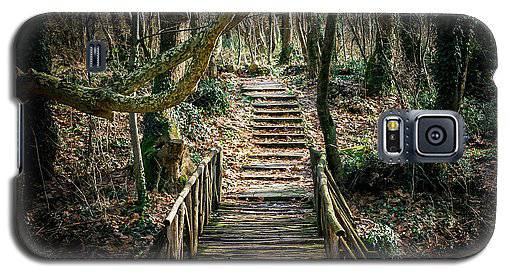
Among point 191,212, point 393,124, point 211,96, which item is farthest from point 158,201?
point 393,124

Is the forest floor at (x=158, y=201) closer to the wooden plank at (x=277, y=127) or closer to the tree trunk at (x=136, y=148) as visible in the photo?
the tree trunk at (x=136, y=148)

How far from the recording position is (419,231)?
3.97m

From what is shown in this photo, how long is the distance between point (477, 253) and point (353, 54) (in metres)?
1.54

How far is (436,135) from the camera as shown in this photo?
393cm

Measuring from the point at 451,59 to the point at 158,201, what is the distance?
2074 mm

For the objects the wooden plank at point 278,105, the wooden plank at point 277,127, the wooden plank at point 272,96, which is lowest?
the wooden plank at point 277,127

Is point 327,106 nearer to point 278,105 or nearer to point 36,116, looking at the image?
point 278,105

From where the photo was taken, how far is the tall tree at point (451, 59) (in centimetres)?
393

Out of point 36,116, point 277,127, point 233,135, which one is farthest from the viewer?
point 277,127

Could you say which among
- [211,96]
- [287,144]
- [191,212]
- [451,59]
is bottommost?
[191,212]

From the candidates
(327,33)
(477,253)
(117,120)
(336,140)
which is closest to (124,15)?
(117,120)

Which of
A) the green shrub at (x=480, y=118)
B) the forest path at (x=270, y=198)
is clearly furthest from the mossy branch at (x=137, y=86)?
the green shrub at (x=480, y=118)

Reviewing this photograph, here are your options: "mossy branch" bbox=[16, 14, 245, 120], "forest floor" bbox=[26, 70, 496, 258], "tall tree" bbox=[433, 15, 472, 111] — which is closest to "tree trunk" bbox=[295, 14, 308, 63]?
"forest floor" bbox=[26, 70, 496, 258]

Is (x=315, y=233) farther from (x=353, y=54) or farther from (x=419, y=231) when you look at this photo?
(x=353, y=54)
